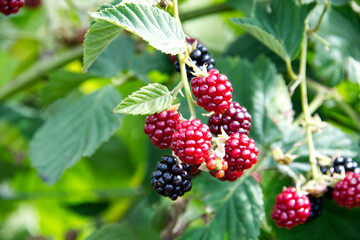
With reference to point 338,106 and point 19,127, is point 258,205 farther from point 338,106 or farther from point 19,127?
point 19,127

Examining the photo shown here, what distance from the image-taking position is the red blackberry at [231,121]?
2.89 ft

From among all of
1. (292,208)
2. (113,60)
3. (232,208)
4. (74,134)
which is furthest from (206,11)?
(292,208)

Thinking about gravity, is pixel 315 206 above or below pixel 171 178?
below

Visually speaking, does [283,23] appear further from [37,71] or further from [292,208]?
[37,71]

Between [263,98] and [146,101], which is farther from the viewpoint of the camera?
[263,98]

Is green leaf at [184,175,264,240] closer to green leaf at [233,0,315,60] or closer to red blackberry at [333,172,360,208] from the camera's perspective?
red blackberry at [333,172,360,208]

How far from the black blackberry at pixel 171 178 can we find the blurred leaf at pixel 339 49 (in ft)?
2.20

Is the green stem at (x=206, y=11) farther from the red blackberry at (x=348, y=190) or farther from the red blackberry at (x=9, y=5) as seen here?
the red blackberry at (x=348, y=190)

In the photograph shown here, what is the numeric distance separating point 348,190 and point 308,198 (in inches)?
3.6

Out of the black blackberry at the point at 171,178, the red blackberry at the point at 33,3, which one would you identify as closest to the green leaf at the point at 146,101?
the black blackberry at the point at 171,178

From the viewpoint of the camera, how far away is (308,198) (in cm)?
101

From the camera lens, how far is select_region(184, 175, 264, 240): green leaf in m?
1.09

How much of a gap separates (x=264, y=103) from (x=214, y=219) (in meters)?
0.35

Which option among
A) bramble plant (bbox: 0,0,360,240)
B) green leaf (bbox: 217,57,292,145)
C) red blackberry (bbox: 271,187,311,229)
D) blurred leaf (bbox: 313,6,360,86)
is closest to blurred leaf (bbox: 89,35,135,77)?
bramble plant (bbox: 0,0,360,240)
